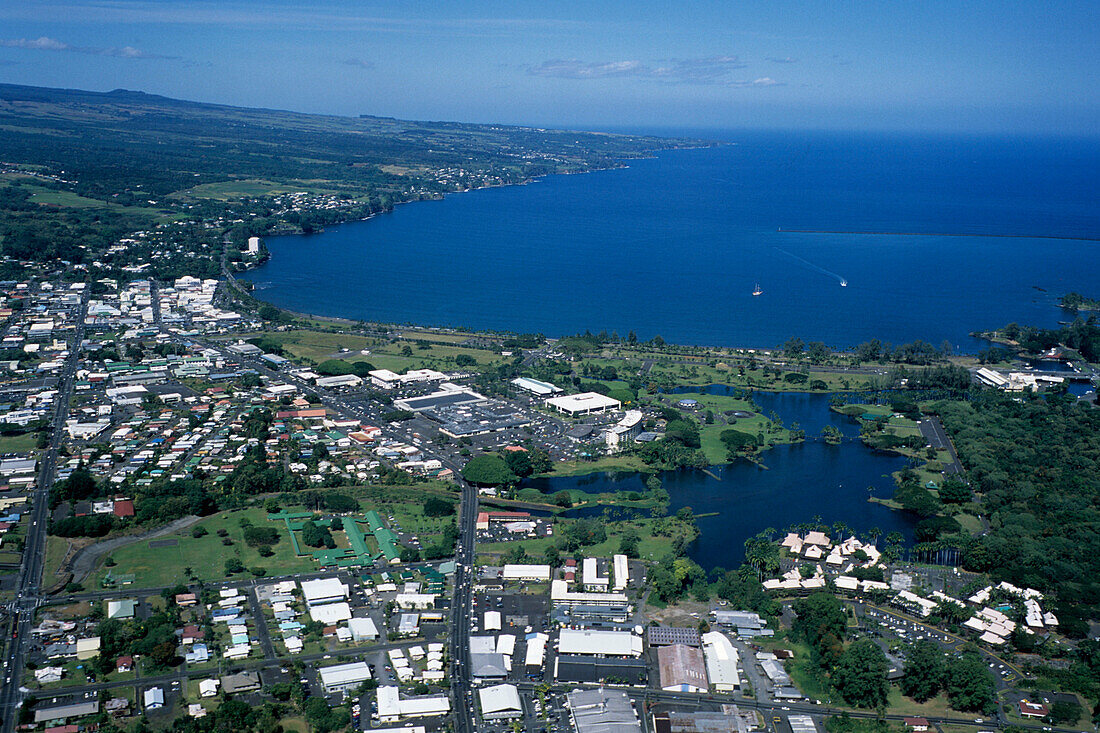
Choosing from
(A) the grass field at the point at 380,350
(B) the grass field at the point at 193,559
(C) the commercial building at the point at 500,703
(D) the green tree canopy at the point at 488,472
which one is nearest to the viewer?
(C) the commercial building at the point at 500,703

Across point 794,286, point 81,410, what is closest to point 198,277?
point 81,410

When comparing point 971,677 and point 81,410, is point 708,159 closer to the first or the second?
point 81,410

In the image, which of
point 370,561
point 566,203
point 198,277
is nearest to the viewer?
point 370,561

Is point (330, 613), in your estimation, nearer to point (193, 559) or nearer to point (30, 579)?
point (193, 559)

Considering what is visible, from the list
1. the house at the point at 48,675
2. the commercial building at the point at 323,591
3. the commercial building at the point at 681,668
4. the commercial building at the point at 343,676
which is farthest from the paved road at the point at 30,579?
the commercial building at the point at 681,668

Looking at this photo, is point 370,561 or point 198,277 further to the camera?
point 198,277

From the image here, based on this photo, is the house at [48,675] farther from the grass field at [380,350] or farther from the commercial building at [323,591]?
the grass field at [380,350]
